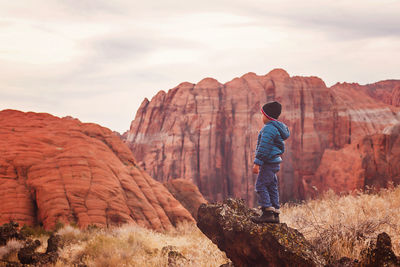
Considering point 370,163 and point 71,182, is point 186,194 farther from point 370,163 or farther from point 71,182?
point 370,163

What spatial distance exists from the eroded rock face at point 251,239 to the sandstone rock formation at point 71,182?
38.3 feet

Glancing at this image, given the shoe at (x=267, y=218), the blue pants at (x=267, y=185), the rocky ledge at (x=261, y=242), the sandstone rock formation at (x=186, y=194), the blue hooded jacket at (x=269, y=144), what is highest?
the blue hooded jacket at (x=269, y=144)

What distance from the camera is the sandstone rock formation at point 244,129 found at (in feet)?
190

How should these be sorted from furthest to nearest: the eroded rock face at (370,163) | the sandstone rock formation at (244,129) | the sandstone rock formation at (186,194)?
the sandstone rock formation at (244,129), the eroded rock face at (370,163), the sandstone rock formation at (186,194)

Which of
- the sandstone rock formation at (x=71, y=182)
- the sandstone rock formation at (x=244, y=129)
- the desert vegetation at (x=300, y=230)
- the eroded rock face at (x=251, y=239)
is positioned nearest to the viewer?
the eroded rock face at (x=251, y=239)

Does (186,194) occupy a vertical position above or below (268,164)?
below

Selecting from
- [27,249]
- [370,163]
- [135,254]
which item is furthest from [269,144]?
[370,163]

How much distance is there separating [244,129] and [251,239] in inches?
2204

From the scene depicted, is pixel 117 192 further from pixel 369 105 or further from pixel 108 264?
pixel 369 105

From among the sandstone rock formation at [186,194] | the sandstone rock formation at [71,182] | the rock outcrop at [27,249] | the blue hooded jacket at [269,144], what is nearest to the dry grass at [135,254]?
the rock outcrop at [27,249]

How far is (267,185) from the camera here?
6.21 m

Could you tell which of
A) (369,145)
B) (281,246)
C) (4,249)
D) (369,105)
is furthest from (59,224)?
(369,105)

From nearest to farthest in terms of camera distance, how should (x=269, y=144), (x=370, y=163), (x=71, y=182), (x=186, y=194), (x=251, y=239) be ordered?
(x=251, y=239) → (x=269, y=144) → (x=71, y=182) → (x=186, y=194) → (x=370, y=163)

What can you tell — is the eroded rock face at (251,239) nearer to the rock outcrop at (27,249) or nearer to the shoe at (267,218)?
the shoe at (267,218)
